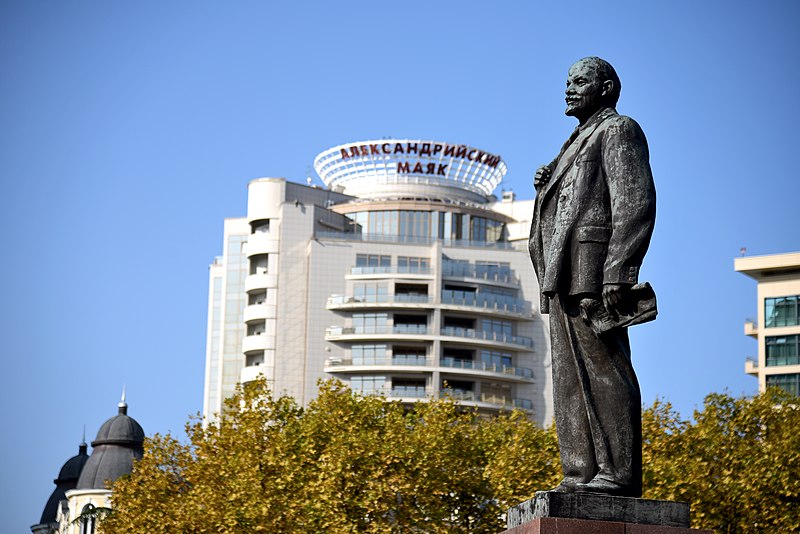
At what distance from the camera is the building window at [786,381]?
305ft

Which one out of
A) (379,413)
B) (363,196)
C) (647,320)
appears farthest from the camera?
(363,196)

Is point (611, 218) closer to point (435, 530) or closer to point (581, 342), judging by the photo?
point (581, 342)

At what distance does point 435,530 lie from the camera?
41438mm

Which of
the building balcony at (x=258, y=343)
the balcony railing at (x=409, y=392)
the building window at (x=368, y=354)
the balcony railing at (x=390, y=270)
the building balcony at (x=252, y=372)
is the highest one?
the balcony railing at (x=390, y=270)

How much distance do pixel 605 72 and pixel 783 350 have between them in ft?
284

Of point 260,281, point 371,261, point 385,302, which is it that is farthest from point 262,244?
point 385,302

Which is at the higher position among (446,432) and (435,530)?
(446,432)

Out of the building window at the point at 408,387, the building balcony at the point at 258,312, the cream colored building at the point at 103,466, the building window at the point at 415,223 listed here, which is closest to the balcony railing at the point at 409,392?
the building window at the point at 408,387

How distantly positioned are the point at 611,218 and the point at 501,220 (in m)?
110

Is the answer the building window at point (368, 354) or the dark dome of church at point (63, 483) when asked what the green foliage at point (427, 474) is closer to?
the building window at point (368, 354)

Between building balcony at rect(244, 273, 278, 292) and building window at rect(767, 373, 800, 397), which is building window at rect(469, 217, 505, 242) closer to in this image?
building balcony at rect(244, 273, 278, 292)

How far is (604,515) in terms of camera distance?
11430 mm

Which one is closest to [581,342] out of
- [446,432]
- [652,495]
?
[652,495]

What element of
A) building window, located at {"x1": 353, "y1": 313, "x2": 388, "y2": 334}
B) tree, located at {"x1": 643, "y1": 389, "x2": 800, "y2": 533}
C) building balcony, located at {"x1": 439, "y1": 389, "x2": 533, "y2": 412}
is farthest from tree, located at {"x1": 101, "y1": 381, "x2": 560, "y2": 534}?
building window, located at {"x1": 353, "y1": 313, "x2": 388, "y2": 334}
